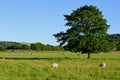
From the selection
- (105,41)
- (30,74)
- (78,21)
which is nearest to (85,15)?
(78,21)

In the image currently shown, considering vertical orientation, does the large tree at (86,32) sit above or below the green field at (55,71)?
above

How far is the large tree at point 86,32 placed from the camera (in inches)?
2443

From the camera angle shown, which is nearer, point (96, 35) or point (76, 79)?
point (76, 79)

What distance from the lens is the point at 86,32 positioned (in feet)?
208

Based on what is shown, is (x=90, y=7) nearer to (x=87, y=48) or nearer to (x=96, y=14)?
(x=96, y=14)

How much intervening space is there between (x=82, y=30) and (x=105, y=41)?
14.6 feet

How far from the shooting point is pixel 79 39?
62.4 meters

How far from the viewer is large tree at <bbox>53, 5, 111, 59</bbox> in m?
62.1

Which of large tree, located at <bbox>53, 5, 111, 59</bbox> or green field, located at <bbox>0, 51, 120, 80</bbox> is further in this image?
large tree, located at <bbox>53, 5, 111, 59</bbox>

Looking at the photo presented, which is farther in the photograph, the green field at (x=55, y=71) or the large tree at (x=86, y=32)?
the large tree at (x=86, y=32)

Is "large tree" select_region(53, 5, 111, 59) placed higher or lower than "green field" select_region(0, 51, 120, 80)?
higher

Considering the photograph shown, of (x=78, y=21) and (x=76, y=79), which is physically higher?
(x=78, y=21)

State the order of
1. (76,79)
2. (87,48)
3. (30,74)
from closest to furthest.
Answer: (76,79) < (30,74) < (87,48)

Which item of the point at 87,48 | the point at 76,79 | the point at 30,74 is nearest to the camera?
the point at 76,79
